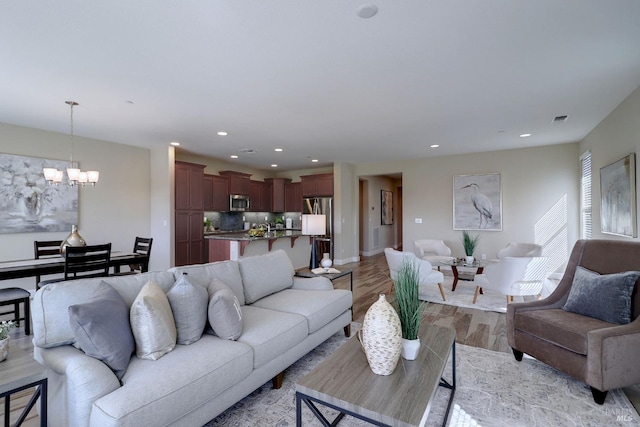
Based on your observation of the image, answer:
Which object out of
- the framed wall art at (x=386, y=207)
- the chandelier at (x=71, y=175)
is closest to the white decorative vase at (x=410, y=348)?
the chandelier at (x=71, y=175)

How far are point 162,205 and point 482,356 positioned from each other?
18.7ft

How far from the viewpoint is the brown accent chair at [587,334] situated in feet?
6.47

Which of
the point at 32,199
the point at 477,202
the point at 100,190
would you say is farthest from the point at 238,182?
the point at 477,202

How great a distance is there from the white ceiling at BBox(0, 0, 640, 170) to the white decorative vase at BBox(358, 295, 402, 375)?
1.90 metres

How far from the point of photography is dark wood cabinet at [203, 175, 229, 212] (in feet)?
23.2

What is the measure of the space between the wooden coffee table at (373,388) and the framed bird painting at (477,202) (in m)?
5.40

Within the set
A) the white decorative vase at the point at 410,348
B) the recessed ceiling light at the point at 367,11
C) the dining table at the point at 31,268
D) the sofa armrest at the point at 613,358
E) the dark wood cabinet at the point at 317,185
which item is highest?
the recessed ceiling light at the point at 367,11

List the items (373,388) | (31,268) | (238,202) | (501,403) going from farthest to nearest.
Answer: (238,202), (31,268), (501,403), (373,388)

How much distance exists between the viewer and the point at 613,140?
3.96 meters

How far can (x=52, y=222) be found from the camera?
4746mm

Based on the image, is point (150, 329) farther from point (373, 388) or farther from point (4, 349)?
point (373, 388)

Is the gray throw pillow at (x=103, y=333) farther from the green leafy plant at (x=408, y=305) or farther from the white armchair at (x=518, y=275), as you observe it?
the white armchair at (x=518, y=275)

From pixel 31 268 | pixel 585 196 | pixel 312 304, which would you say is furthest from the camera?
pixel 585 196

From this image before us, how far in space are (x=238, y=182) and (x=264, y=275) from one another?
17.5 feet
